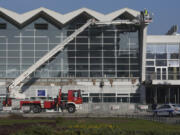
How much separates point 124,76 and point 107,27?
677cm

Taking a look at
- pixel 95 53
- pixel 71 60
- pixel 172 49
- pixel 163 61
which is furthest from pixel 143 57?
pixel 71 60

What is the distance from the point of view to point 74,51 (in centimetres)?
5216

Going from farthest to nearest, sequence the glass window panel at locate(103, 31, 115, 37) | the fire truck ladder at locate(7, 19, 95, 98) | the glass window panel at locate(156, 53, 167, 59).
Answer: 1. the glass window panel at locate(156, 53, 167, 59)
2. the glass window panel at locate(103, 31, 115, 37)
3. the fire truck ladder at locate(7, 19, 95, 98)

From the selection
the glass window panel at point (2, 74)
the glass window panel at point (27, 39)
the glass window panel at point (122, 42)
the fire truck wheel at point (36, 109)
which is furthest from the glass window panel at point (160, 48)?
the glass window panel at point (2, 74)

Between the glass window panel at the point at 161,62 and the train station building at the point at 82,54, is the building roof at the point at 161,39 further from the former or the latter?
the glass window panel at the point at 161,62

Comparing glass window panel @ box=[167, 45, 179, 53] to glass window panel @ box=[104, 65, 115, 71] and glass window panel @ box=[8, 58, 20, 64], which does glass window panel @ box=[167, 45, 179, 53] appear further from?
glass window panel @ box=[8, 58, 20, 64]

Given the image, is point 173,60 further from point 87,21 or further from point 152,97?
point 87,21

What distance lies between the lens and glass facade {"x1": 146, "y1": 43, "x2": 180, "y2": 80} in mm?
53531

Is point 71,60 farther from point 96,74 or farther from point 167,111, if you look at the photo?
point 167,111

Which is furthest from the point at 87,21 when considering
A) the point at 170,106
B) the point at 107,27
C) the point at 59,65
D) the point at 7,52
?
the point at 170,106

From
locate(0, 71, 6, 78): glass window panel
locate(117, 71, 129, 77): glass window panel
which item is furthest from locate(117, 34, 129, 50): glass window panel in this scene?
locate(0, 71, 6, 78): glass window panel

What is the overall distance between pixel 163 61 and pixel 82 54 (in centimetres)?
1100

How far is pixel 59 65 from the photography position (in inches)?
2037

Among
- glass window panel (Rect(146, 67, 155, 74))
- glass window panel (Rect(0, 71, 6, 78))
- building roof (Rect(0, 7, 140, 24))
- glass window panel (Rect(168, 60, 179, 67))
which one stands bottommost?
glass window panel (Rect(0, 71, 6, 78))
